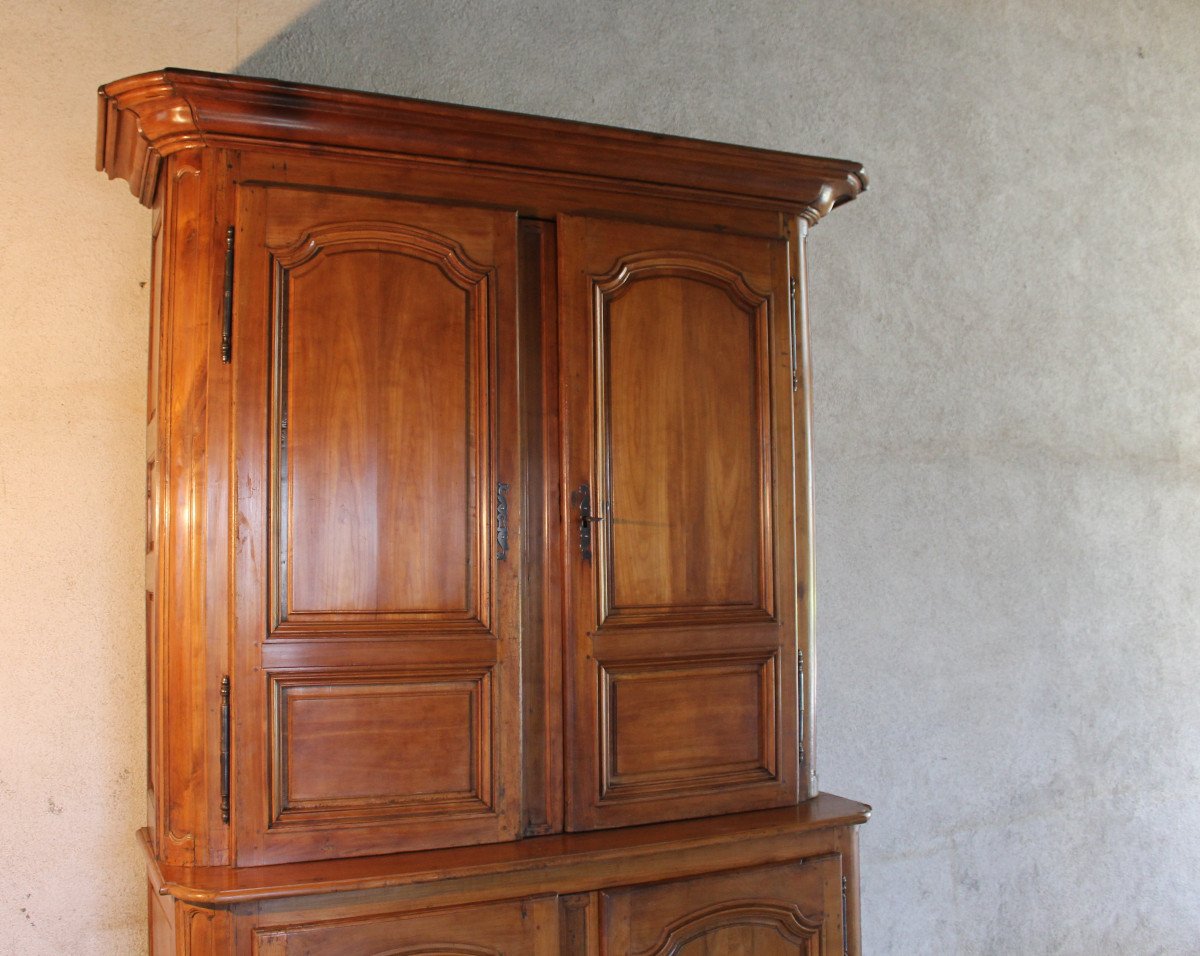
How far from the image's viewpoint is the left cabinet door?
2.05m

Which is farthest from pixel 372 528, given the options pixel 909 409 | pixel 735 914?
pixel 909 409

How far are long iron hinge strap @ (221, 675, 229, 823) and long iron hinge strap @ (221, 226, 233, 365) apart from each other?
1.86 feet

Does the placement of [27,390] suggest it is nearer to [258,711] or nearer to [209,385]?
[209,385]

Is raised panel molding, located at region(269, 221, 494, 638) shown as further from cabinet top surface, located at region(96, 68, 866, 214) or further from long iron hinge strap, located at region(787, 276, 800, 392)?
long iron hinge strap, located at region(787, 276, 800, 392)

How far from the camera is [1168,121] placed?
400 centimetres

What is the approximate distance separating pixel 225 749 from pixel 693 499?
1.01m

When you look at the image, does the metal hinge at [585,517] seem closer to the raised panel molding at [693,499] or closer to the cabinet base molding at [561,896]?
the raised panel molding at [693,499]

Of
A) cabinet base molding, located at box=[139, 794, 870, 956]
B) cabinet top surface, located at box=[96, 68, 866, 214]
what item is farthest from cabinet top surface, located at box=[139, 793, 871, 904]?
cabinet top surface, located at box=[96, 68, 866, 214]

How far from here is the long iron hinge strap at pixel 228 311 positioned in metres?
2.05

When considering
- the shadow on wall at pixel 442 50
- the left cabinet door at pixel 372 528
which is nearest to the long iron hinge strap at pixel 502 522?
the left cabinet door at pixel 372 528

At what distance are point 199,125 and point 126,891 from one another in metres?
1.59

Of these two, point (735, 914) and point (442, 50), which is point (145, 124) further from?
point (735, 914)

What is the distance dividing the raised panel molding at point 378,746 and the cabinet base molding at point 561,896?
9 centimetres

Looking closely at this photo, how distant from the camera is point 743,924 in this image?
2318mm
